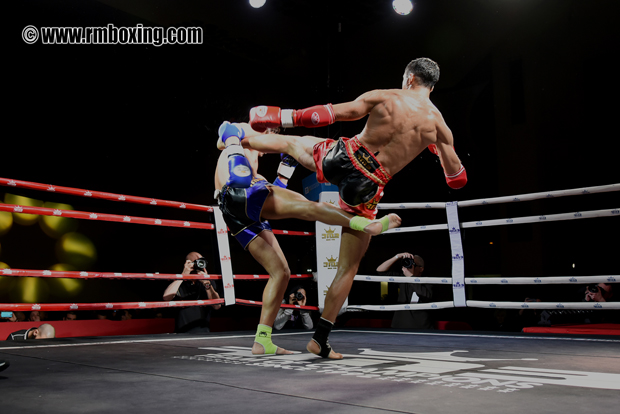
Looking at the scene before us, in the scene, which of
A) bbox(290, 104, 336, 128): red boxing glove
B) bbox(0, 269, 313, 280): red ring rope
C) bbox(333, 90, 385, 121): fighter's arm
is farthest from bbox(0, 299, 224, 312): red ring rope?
bbox(333, 90, 385, 121): fighter's arm

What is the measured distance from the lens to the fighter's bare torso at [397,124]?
195cm

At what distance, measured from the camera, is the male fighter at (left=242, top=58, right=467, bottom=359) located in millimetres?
1891

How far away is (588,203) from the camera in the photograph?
7.12 metres

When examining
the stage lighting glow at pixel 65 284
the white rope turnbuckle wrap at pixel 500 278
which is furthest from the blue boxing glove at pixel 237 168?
the stage lighting glow at pixel 65 284

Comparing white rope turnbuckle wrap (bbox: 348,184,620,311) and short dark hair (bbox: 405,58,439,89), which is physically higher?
short dark hair (bbox: 405,58,439,89)

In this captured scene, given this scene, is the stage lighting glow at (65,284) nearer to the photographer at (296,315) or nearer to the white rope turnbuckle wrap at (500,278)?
the photographer at (296,315)

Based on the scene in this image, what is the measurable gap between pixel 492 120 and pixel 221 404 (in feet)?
28.2

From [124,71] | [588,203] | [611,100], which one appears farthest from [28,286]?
[611,100]

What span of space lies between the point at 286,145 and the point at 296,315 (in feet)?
8.65

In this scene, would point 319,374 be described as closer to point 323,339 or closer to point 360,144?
point 323,339

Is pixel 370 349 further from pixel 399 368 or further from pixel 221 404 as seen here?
pixel 221 404

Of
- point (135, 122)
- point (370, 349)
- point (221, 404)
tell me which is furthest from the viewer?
point (135, 122)

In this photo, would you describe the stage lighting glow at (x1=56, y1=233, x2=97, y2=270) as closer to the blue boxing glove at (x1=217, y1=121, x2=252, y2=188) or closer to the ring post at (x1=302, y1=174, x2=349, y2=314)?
the ring post at (x1=302, y1=174, x2=349, y2=314)
